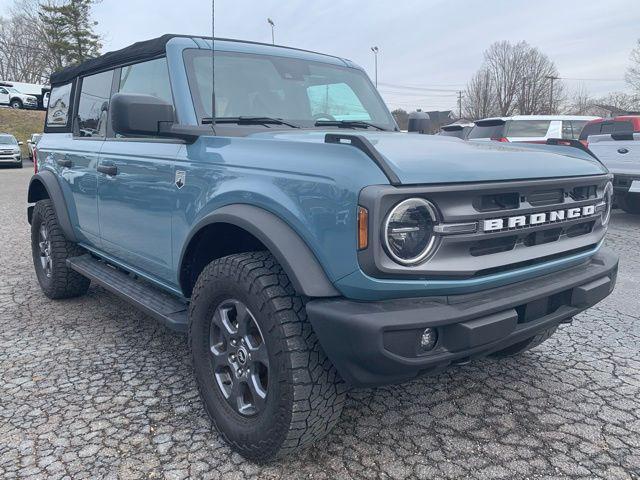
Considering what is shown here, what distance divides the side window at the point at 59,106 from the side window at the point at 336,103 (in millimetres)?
2458

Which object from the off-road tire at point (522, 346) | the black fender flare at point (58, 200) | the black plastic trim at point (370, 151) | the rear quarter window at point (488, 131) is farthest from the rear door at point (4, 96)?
the black plastic trim at point (370, 151)

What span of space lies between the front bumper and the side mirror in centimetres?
130

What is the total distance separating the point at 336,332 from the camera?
1878mm

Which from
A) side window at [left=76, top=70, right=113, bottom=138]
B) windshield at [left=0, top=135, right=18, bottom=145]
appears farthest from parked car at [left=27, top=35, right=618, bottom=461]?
windshield at [left=0, top=135, right=18, bottom=145]

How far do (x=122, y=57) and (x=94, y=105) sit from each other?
63 cm

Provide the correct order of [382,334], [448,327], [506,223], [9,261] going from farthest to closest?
1. [9,261]
2. [506,223]
3. [448,327]
4. [382,334]

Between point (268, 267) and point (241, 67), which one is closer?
point (268, 267)

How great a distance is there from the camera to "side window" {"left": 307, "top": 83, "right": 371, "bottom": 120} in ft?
11.0

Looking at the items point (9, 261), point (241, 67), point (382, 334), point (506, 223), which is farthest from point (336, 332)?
point (9, 261)

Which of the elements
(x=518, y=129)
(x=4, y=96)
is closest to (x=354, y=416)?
(x=518, y=129)

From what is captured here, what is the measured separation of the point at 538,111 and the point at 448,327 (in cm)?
5226

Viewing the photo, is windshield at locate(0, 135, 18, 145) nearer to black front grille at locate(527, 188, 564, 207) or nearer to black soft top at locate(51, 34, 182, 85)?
black soft top at locate(51, 34, 182, 85)

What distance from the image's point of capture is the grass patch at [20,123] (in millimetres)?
34188

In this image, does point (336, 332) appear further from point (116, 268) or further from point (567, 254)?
point (116, 268)
